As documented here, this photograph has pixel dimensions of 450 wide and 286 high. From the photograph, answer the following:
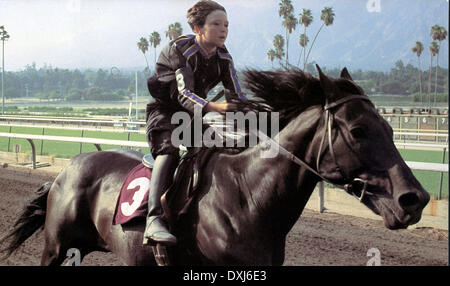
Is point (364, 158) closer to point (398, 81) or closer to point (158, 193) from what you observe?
point (158, 193)

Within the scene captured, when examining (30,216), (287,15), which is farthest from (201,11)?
(287,15)

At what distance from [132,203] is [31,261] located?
103 inches

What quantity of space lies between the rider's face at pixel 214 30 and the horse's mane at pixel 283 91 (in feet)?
0.84

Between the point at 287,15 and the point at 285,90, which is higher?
the point at 287,15

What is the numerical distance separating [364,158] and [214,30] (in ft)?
3.65

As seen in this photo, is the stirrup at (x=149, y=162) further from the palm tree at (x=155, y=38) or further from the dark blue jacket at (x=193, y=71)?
the palm tree at (x=155, y=38)

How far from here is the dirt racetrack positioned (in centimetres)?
487

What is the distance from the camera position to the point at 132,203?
2867 mm

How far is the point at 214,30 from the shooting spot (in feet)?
8.31

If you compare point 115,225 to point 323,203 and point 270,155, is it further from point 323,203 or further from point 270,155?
point 323,203

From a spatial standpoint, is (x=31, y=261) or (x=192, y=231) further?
(x=31, y=261)

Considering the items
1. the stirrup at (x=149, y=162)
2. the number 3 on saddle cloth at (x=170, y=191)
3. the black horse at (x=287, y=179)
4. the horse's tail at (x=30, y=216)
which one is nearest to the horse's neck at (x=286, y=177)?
the black horse at (x=287, y=179)

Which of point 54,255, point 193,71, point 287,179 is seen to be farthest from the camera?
point 54,255
